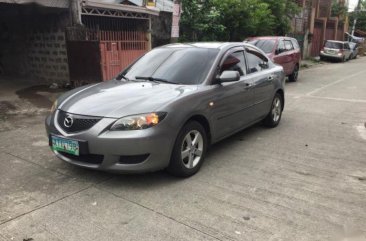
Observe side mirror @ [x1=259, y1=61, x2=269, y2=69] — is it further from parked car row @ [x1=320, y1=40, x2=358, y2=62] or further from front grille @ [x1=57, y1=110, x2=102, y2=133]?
parked car row @ [x1=320, y1=40, x2=358, y2=62]

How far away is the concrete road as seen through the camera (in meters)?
3.56

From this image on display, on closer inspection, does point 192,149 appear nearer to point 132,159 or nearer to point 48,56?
point 132,159

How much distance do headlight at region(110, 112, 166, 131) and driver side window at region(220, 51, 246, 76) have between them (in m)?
1.62

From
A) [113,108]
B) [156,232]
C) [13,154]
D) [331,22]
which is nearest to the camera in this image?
[156,232]

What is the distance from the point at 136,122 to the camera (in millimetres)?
4180

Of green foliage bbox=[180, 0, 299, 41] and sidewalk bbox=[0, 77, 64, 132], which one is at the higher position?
green foliage bbox=[180, 0, 299, 41]

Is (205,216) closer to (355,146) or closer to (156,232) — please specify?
(156,232)

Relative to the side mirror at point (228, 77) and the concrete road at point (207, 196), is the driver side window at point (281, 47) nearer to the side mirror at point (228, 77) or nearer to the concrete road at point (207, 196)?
the concrete road at point (207, 196)

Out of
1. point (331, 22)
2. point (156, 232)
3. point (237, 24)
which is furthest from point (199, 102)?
point (331, 22)

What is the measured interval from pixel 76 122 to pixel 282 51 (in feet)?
36.5

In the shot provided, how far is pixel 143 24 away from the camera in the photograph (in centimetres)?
1374

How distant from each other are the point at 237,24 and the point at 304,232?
1443 centimetres

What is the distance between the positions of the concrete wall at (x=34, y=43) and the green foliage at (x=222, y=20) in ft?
18.7

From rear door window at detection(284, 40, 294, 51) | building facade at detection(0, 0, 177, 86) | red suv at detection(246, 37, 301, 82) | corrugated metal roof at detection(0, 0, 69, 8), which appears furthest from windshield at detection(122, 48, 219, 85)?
rear door window at detection(284, 40, 294, 51)
